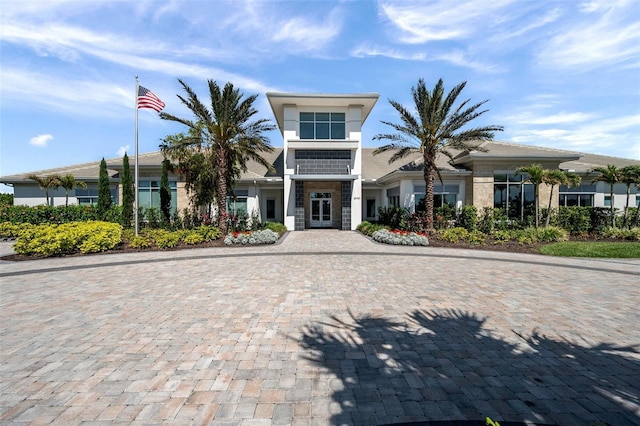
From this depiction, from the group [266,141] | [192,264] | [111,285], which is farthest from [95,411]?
[266,141]

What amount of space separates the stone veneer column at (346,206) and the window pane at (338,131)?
12.2 ft

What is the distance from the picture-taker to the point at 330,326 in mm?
5457

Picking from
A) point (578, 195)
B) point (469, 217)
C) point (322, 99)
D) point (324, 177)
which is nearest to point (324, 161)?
point (324, 177)

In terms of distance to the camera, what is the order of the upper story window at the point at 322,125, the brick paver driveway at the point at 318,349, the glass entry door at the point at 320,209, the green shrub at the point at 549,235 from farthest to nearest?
the glass entry door at the point at 320,209, the upper story window at the point at 322,125, the green shrub at the point at 549,235, the brick paver driveway at the point at 318,349

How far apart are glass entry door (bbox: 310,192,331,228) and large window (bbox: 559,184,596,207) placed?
17995mm

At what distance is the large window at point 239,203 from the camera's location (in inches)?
971

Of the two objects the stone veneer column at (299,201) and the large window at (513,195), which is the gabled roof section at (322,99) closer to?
the stone veneer column at (299,201)

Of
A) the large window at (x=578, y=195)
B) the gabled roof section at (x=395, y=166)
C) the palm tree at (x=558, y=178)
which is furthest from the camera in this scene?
the large window at (x=578, y=195)

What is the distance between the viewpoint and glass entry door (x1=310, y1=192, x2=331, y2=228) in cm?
2775

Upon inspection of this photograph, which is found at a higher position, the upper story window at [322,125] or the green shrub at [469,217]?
the upper story window at [322,125]

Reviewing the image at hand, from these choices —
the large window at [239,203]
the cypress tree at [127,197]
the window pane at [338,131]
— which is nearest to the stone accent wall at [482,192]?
the window pane at [338,131]

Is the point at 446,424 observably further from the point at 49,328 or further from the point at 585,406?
the point at 49,328

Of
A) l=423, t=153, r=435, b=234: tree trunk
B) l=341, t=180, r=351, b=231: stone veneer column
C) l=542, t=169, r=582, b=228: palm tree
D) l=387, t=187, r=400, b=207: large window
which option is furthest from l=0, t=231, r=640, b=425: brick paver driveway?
l=341, t=180, r=351, b=231: stone veneer column

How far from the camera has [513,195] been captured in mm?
21953
